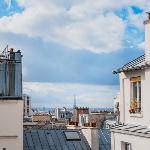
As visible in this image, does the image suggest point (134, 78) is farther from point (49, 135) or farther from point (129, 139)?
point (49, 135)

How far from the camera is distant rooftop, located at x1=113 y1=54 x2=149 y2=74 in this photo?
19709 mm

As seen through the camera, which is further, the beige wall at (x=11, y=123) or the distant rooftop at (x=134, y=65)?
the beige wall at (x=11, y=123)

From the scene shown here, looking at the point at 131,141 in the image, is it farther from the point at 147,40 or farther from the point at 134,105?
the point at 147,40

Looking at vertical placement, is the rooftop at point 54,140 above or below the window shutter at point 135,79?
below

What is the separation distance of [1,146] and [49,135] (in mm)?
6378

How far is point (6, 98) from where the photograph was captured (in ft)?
96.3

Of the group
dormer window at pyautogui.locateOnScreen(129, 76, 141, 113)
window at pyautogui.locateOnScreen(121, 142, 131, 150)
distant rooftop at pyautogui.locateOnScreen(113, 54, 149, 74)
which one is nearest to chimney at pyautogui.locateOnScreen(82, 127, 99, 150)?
window at pyautogui.locateOnScreen(121, 142, 131, 150)

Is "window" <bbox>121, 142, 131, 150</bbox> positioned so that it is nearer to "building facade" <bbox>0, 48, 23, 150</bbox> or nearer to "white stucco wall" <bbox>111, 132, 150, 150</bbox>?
"white stucco wall" <bbox>111, 132, 150, 150</bbox>

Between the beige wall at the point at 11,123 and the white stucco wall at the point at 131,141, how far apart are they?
30.3 feet

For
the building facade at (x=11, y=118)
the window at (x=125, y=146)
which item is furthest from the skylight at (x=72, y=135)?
the window at (x=125, y=146)

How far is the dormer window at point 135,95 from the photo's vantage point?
20.2 meters

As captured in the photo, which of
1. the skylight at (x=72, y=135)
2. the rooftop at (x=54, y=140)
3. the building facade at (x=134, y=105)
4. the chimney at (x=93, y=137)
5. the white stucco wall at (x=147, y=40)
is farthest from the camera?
the skylight at (x=72, y=135)

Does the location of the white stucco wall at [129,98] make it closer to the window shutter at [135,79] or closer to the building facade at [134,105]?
the building facade at [134,105]

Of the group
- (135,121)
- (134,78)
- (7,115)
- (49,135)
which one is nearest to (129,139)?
(135,121)
